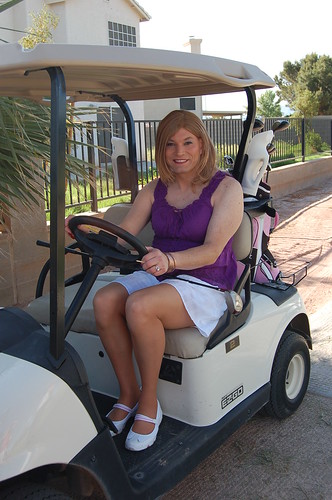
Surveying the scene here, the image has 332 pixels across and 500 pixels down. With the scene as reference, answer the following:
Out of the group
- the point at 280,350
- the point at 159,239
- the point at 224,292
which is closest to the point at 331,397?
the point at 280,350

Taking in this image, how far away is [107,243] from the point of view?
1914 mm

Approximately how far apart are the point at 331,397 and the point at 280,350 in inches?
23.7

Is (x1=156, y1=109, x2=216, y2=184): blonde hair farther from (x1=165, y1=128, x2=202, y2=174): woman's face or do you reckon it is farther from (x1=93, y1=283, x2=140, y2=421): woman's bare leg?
(x1=93, y1=283, x2=140, y2=421): woman's bare leg

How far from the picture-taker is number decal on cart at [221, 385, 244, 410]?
229 cm

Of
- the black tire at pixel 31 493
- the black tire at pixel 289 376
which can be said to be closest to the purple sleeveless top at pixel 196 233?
the black tire at pixel 289 376

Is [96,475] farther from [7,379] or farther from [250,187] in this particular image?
[250,187]

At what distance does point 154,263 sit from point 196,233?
1.73 feet

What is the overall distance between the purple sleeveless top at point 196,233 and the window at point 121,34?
1566cm

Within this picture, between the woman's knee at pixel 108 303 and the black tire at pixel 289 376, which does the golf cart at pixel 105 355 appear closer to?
the black tire at pixel 289 376

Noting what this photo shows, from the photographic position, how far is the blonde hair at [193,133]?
96.7 inches

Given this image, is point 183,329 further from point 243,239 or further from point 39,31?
point 39,31

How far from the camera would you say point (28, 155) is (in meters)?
2.99

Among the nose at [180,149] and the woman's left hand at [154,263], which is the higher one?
the nose at [180,149]

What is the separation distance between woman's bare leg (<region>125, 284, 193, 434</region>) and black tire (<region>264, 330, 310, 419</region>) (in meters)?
0.82
